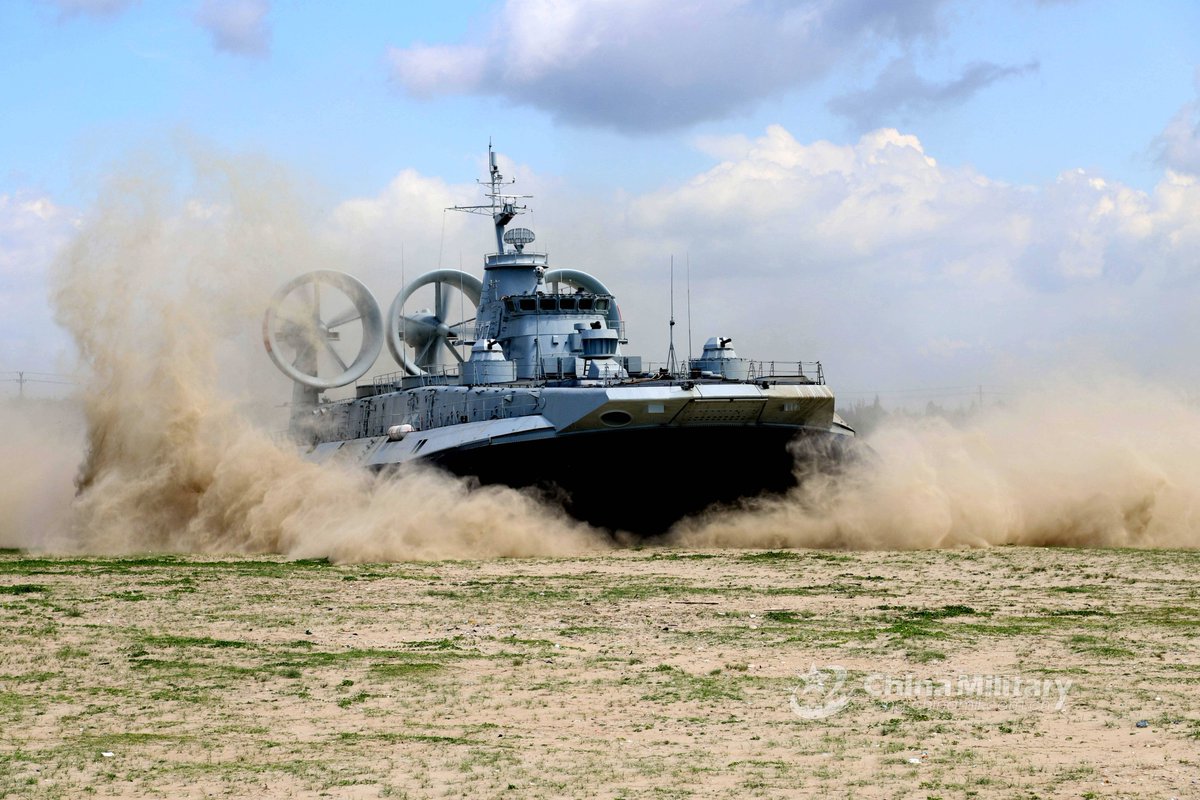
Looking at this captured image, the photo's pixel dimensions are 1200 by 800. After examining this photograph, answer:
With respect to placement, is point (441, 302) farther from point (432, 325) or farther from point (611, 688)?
point (611, 688)

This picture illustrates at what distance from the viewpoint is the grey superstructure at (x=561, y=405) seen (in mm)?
24000

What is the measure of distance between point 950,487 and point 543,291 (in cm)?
964

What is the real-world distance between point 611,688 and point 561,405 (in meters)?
13.2

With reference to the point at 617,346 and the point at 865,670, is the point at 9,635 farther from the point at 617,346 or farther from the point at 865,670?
the point at 617,346

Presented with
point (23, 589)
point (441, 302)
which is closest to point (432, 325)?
point (441, 302)

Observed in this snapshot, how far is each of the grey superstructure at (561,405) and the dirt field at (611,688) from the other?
580cm

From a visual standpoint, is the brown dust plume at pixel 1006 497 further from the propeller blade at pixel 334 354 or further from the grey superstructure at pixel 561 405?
the propeller blade at pixel 334 354

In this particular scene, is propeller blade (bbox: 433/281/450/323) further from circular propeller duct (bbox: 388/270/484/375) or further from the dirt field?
the dirt field

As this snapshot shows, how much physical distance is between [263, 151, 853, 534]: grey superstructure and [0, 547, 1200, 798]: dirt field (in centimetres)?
580

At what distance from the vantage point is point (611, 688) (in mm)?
11062

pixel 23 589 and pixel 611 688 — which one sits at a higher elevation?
pixel 23 589

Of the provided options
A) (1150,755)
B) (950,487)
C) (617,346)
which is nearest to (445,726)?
(1150,755)

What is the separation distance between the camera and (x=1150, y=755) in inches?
343

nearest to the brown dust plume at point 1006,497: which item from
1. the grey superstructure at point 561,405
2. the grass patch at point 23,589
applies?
the grey superstructure at point 561,405
